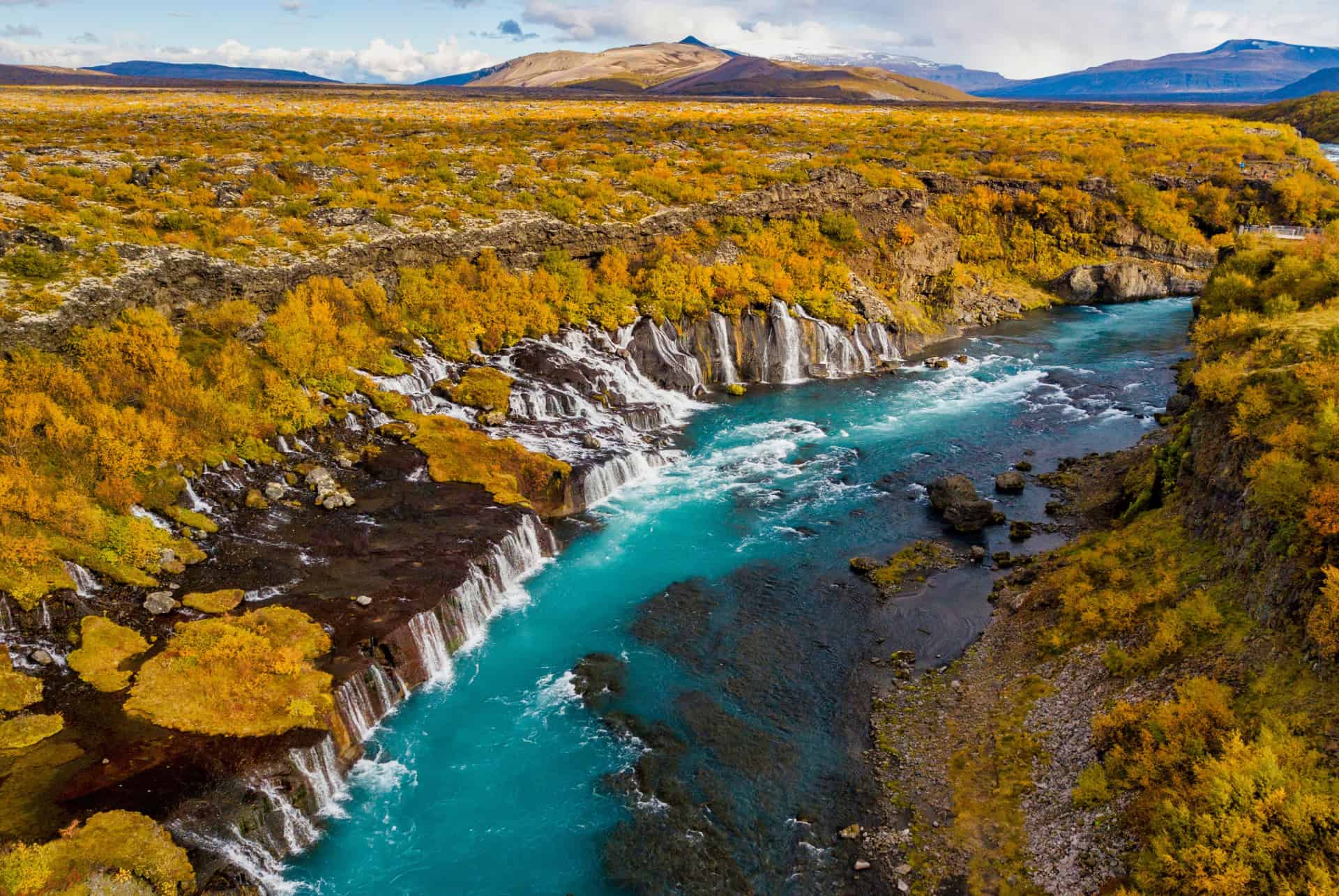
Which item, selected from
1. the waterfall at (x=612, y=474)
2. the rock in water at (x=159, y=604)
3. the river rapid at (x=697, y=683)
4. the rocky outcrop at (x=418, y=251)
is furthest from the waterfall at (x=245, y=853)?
the rocky outcrop at (x=418, y=251)

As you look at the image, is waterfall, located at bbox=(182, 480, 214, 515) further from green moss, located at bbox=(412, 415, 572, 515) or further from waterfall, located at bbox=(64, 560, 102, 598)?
green moss, located at bbox=(412, 415, 572, 515)

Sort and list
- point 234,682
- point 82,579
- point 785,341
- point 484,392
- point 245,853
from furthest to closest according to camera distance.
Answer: point 785,341 → point 484,392 → point 82,579 → point 234,682 → point 245,853

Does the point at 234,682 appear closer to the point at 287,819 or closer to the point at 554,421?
the point at 287,819

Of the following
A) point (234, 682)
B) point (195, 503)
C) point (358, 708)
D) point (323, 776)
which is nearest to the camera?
point (323, 776)

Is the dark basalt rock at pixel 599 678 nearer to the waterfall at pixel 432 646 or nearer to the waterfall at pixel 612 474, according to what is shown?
the waterfall at pixel 432 646

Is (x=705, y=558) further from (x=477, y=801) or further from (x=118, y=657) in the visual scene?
(x=118, y=657)

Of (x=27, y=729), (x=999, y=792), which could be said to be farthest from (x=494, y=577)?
(x=999, y=792)

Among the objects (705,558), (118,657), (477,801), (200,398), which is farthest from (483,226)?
(477,801)
